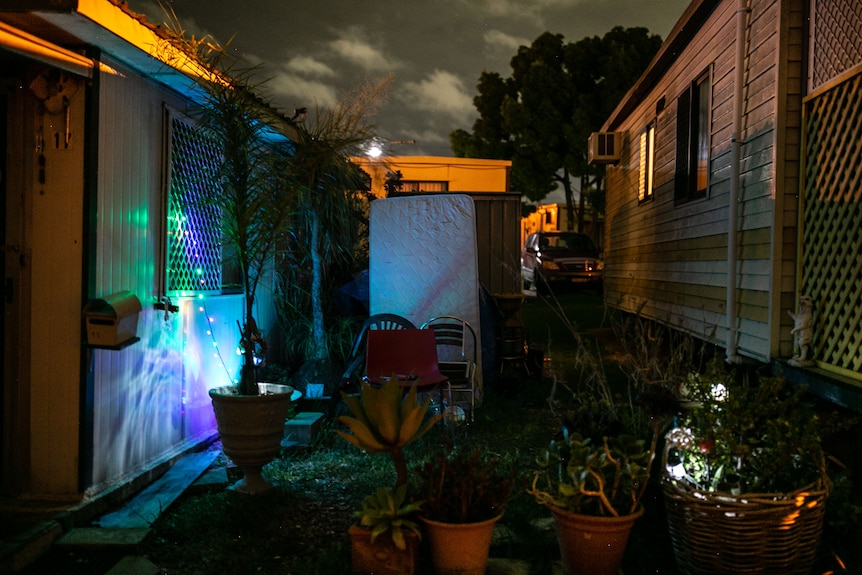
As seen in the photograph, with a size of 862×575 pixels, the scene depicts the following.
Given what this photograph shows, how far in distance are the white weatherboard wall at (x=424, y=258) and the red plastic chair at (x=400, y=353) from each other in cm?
109

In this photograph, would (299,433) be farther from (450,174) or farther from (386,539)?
(450,174)

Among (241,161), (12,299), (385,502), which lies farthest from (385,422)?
(12,299)

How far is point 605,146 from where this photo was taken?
1199 centimetres

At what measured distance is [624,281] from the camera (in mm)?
11625

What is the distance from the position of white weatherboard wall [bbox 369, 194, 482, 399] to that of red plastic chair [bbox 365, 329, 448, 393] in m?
1.09

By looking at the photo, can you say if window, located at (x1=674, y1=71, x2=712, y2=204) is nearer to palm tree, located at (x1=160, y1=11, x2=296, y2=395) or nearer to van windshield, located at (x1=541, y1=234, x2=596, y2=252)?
palm tree, located at (x1=160, y1=11, x2=296, y2=395)

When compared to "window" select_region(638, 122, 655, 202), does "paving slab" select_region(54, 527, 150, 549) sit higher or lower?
lower

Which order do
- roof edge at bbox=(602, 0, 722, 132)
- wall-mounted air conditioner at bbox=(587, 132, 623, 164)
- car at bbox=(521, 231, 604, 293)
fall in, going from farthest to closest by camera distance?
car at bbox=(521, 231, 604, 293), wall-mounted air conditioner at bbox=(587, 132, 623, 164), roof edge at bbox=(602, 0, 722, 132)

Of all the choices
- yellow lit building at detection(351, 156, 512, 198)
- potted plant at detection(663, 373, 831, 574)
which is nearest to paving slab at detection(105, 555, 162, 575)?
potted plant at detection(663, 373, 831, 574)

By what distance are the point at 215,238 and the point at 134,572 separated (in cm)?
286

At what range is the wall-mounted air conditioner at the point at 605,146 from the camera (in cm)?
1195

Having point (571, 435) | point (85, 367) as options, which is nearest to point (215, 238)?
point (85, 367)

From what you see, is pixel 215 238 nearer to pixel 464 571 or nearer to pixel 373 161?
pixel 373 161

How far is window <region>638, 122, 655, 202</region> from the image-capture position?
9672 mm
